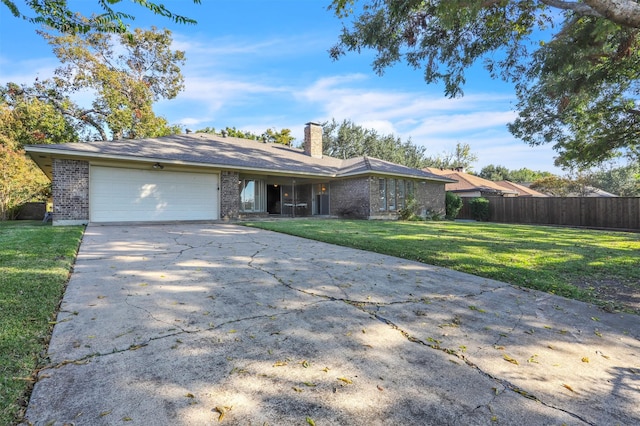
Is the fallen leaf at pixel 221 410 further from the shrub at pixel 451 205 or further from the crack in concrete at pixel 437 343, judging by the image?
the shrub at pixel 451 205

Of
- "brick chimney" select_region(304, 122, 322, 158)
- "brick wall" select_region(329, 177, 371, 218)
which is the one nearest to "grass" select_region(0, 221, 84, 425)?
"brick wall" select_region(329, 177, 371, 218)

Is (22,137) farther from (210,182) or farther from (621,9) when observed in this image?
(621,9)

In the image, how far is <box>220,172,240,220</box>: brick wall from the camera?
13.3 meters

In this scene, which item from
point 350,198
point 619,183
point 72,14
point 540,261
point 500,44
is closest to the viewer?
point 72,14

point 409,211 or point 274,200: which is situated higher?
point 274,200

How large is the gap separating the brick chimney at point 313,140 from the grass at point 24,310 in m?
14.7

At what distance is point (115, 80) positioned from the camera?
776 inches

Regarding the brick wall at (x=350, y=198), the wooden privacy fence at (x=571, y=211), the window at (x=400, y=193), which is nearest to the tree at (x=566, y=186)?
the wooden privacy fence at (x=571, y=211)

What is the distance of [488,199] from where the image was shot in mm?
20359

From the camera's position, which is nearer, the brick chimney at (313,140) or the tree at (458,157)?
the brick chimney at (313,140)

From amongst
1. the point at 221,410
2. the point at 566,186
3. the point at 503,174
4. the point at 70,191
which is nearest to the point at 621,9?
the point at 221,410

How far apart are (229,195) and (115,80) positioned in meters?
13.2

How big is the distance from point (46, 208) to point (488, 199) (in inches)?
1018

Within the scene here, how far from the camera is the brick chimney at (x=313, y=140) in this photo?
61.9 feet
